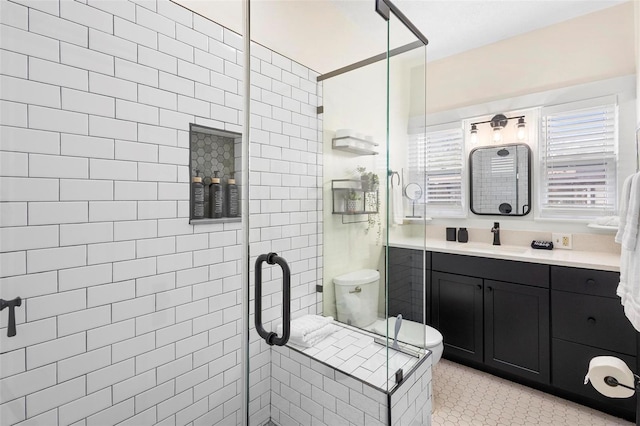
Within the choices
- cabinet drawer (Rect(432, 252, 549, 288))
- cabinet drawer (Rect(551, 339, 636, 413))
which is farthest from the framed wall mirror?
cabinet drawer (Rect(551, 339, 636, 413))

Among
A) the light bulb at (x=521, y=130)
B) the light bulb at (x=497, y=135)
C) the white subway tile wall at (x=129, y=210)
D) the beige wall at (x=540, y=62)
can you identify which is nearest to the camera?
the white subway tile wall at (x=129, y=210)

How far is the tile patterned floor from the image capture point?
6.04 feet

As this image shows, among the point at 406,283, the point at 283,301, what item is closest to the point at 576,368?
the point at 406,283

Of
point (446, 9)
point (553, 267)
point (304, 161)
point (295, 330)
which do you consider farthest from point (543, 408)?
point (446, 9)

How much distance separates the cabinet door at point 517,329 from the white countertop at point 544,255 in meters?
0.20

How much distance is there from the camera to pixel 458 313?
239 cm

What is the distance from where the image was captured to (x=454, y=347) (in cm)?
242

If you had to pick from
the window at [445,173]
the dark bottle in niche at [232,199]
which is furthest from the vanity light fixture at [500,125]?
the dark bottle in niche at [232,199]

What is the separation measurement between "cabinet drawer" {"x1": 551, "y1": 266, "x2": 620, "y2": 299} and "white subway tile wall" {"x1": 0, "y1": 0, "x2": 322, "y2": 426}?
5.68 feet

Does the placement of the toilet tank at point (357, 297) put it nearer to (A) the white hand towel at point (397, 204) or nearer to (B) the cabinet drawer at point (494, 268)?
(A) the white hand towel at point (397, 204)

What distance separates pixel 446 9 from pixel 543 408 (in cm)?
272

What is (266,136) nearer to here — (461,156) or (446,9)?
(446,9)

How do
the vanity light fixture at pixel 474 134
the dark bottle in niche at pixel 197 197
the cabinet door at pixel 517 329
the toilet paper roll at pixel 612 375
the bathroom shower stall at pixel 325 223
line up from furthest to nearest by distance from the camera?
1. the vanity light fixture at pixel 474 134
2. the cabinet door at pixel 517 329
3. the toilet paper roll at pixel 612 375
4. the dark bottle in niche at pixel 197 197
5. the bathroom shower stall at pixel 325 223

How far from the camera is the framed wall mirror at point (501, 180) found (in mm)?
2623
